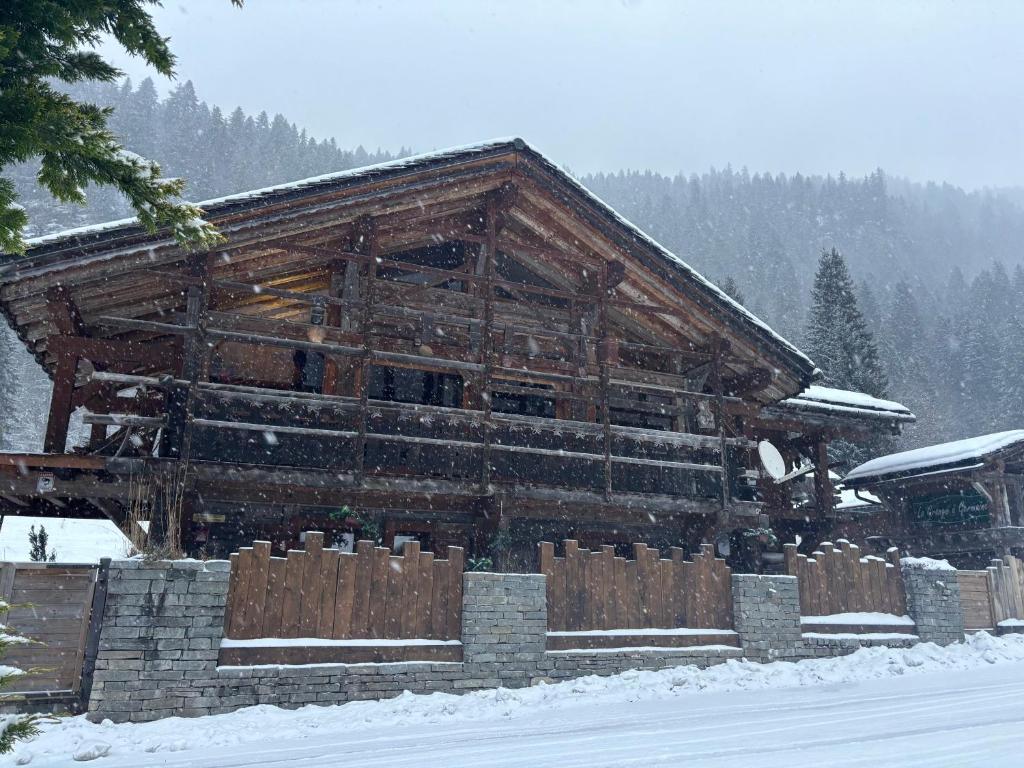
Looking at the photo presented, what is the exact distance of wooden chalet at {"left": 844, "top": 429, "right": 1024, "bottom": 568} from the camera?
1894cm

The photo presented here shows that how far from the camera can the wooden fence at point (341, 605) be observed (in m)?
8.32

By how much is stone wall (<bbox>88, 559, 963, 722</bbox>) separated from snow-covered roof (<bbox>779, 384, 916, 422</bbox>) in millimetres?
6948

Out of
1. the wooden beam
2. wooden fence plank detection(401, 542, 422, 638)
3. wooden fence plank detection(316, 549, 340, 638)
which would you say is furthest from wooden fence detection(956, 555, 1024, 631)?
the wooden beam

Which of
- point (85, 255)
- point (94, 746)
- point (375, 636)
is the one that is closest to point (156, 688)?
point (94, 746)

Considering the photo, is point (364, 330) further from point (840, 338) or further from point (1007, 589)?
point (840, 338)

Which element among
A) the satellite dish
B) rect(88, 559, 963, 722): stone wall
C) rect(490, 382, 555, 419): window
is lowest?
rect(88, 559, 963, 722): stone wall

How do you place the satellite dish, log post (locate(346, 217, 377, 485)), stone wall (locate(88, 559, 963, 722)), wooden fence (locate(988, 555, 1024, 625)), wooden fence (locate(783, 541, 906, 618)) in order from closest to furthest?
stone wall (locate(88, 559, 963, 722)), log post (locate(346, 217, 377, 485)), wooden fence (locate(783, 541, 906, 618)), wooden fence (locate(988, 555, 1024, 625)), the satellite dish

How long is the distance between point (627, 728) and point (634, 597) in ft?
11.0

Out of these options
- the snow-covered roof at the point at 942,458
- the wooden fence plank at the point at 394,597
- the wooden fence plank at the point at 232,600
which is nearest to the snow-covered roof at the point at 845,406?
the snow-covered roof at the point at 942,458

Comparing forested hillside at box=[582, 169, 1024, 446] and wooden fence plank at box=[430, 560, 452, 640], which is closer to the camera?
wooden fence plank at box=[430, 560, 452, 640]

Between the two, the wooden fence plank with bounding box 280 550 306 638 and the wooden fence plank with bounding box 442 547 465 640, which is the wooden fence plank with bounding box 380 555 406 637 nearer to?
the wooden fence plank with bounding box 442 547 465 640

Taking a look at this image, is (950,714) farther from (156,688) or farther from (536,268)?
(536,268)

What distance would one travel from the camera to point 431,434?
484 inches

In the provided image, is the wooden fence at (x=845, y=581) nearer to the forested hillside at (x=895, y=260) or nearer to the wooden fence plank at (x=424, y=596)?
the wooden fence plank at (x=424, y=596)
